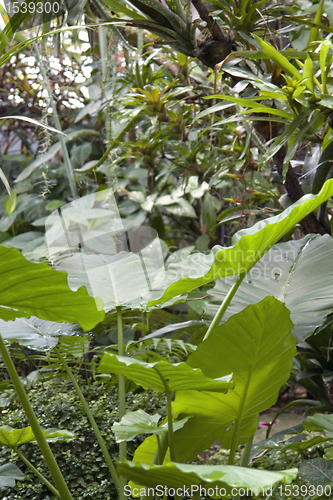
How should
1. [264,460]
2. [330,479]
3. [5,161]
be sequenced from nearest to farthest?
[330,479], [264,460], [5,161]

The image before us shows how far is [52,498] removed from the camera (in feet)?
3.29

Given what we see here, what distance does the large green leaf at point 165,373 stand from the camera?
514 millimetres

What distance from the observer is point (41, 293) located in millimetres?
580

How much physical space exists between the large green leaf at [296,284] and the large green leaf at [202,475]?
13.5 inches

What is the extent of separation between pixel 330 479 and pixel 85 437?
619 mm

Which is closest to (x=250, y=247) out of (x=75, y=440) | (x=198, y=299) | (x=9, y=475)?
(x=198, y=299)

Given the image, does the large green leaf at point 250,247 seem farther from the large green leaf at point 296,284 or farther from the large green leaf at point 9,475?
the large green leaf at point 9,475

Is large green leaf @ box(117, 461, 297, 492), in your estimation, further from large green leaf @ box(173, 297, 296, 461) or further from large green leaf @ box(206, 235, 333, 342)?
large green leaf @ box(206, 235, 333, 342)

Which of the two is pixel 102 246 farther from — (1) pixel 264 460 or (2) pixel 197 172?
(1) pixel 264 460

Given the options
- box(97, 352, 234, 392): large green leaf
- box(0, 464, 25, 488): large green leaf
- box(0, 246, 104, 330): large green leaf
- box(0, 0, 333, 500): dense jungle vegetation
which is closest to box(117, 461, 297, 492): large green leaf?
box(0, 0, 333, 500): dense jungle vegetation

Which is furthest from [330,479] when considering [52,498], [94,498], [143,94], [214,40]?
[143,94]

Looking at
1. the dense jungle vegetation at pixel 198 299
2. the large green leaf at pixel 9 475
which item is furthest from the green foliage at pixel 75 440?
the large green leaf at pixel 9 475

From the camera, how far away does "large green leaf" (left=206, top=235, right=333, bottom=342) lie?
78 centimetres

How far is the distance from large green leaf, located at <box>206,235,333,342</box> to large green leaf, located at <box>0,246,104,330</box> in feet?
1.04
